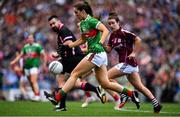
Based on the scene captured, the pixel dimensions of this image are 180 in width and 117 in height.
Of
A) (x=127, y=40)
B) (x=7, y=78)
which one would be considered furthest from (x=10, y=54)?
(x=127, y=40)

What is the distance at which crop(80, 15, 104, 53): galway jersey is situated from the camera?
15.0 metres

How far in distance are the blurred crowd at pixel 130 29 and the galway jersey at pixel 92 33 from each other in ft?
40.2

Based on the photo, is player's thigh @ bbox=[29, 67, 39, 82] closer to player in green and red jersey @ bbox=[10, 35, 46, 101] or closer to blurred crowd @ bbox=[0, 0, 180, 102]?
player in green and red jersey @ bbox=[10, 35, 46, 101]

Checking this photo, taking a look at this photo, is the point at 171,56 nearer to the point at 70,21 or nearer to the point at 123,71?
the point at 70,21

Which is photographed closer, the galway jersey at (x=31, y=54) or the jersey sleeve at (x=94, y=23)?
the jersey sleeve at (x=94, y=23)

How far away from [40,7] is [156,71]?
24.3 feet

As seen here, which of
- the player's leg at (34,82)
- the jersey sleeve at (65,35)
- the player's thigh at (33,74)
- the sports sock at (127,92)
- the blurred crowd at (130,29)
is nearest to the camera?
the sports sock at (127,92)

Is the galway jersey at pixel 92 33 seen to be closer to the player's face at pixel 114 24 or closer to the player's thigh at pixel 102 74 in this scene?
the player's thigh at pixel 102 74

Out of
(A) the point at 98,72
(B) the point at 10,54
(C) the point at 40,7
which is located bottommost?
(A) the point at 98,72

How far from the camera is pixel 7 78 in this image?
28984mm

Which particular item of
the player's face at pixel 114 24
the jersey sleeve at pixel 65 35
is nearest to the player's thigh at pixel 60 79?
Answer: the jersey sleeve at pixel 65 35

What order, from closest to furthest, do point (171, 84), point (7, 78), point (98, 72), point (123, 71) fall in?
point (98, 72) → point (123, 71) → point (171, 84) → point (7, 78)

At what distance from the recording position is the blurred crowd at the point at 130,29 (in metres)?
27.5

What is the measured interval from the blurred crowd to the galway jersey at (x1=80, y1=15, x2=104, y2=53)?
12.3m
